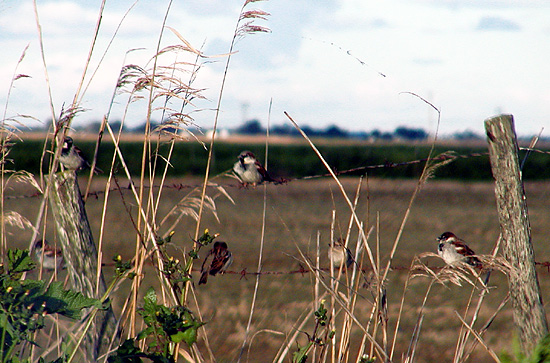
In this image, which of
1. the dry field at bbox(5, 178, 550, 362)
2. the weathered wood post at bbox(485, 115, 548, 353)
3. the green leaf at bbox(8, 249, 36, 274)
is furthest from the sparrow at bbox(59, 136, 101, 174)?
the weathered wood post at bbox(485, 115, 548, 353)

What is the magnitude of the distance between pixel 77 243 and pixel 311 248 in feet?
41.1

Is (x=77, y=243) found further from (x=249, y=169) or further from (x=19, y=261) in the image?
(x=249, y=169)

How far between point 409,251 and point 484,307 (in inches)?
208

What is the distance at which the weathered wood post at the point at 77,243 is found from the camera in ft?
8.02

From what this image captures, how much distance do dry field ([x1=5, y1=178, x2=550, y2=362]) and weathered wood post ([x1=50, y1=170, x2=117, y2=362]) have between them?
9.0 inches

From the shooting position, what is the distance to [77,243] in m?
2.55

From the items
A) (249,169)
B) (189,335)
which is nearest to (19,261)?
(189,335)

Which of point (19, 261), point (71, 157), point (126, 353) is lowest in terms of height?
point (126, 353)

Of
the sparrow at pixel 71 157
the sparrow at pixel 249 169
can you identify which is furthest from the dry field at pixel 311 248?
the sparrow at pixel 249 169

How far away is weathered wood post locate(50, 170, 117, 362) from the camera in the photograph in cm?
245

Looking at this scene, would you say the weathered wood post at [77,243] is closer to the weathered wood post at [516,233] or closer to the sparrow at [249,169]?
the weathered wood post at [516,233]

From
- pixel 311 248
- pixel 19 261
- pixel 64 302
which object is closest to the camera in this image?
pixel 64 302

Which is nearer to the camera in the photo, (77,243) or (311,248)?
(77,243)

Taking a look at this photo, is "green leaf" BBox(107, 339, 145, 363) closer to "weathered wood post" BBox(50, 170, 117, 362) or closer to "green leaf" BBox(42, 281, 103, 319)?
"green leaf" BBox(42, 281, 103, 319)
